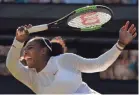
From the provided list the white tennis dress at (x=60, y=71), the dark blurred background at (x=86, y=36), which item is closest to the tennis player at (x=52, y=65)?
the white tennis dress at (x=60, y=71)

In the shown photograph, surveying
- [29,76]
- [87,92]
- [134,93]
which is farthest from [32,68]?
[134,93]

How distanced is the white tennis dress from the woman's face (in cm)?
7

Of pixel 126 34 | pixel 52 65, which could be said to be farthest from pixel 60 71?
pixel 126 34

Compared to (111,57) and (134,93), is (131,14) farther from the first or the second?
(111,57)

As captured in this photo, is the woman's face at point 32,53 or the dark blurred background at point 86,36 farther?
the dark blurred background at point 86,36

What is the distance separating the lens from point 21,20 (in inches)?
394

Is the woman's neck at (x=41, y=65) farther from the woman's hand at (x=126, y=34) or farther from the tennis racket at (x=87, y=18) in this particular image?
the woman's hand at (x=126, y=34)

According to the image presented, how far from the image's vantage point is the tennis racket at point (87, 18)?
15.3 ft

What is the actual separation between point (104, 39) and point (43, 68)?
18.6ft

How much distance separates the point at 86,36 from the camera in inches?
394

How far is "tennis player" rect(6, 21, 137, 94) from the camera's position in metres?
4.25

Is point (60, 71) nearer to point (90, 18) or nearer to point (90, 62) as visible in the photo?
point (90, 62)

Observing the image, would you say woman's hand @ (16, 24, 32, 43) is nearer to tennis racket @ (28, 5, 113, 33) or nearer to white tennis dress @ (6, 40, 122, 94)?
white tennis dress @ (6, 40, 122, 94)

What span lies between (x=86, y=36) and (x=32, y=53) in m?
5.78
